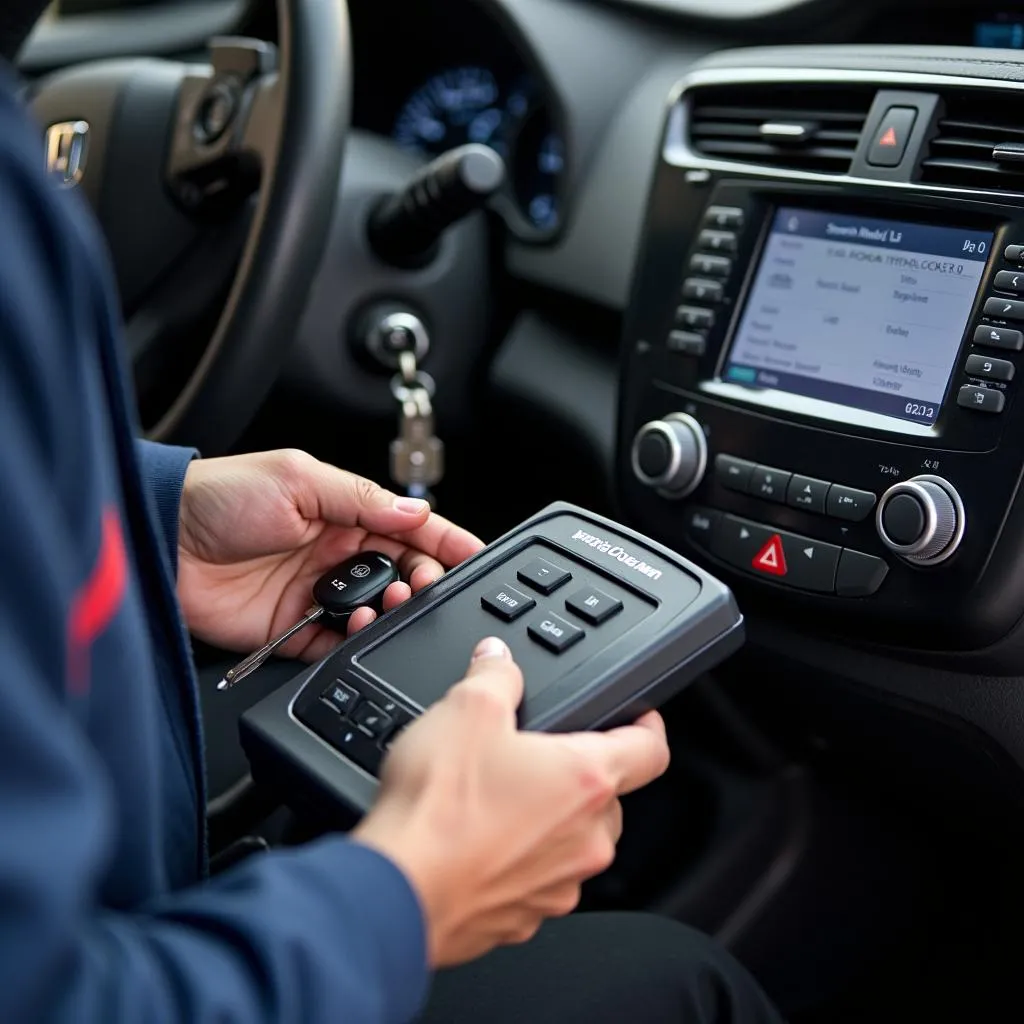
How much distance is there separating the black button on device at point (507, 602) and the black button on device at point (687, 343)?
0.28 m

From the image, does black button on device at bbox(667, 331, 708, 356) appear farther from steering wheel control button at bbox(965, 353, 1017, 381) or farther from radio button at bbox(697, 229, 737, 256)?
steering wheel control button at bbox(965, 353, 1017, 381)

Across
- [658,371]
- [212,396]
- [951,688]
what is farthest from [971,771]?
[212,396]

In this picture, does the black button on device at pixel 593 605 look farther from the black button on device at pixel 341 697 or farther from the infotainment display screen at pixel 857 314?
the infotainment display screen at pixel 857 314

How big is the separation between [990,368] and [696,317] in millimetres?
225

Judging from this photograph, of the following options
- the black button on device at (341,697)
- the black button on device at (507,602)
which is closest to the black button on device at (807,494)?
the black button on device at (507,602)

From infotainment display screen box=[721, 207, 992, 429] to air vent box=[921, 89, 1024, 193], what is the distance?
32 millimetres

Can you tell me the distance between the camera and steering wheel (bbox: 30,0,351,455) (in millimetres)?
Answer: 914

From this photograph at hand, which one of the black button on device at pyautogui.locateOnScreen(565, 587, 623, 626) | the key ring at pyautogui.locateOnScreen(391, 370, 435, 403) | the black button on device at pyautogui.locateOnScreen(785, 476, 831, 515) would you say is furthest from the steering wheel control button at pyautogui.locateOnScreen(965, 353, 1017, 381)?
the key ring at pyautogui.locateOnScreen(391, 370, 435, 403)

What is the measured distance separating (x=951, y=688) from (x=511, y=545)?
0.29 meters

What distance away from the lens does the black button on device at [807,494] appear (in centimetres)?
81

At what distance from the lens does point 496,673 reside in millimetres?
578

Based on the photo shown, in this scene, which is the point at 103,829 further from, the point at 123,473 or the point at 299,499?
the point at 299,499

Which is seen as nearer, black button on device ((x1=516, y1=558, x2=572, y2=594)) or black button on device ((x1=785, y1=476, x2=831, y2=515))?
black button on device ((x1=516, y1=558, x2=572, y2=594))

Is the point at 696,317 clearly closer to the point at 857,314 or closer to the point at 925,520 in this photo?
the point at 857,314
